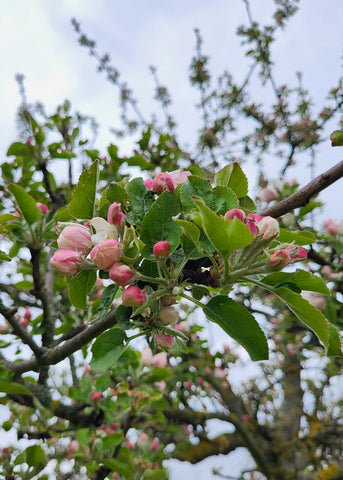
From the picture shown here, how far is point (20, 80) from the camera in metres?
2.69

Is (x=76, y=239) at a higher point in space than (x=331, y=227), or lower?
lower

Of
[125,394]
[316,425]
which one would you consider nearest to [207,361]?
[316,425]

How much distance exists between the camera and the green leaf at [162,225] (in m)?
0.58

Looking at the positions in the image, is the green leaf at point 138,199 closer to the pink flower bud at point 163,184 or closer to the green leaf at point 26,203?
the pink flower bud at point 163,184

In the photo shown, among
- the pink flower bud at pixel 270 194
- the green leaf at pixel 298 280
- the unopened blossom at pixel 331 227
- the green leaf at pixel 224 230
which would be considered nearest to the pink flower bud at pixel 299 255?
the green leaf at pixel 298 280

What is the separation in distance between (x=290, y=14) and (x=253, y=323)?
3.77 m

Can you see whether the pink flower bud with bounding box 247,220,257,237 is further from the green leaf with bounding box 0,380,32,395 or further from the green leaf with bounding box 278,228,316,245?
the green leaf with bounding box 0,380,32,395

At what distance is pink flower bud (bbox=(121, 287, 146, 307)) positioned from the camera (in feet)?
1.85

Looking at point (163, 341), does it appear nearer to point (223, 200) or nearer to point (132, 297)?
point (132, 297)

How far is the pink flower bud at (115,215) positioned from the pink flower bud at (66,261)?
0.09 meters

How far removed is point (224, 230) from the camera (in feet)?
1.57

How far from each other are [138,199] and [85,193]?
0.10m

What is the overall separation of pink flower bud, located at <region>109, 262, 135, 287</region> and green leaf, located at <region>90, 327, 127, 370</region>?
0.12m

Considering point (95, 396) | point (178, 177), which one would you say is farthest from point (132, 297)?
point (95, 396)
